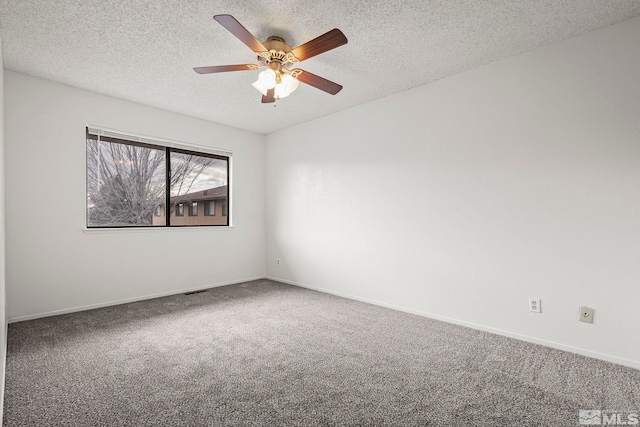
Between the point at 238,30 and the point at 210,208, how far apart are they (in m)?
3.15

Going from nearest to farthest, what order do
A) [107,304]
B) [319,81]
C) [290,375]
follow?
[290,375] → [319,81] → [107,304]

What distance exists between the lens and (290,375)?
204 centimetres

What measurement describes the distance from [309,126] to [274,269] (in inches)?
88.5

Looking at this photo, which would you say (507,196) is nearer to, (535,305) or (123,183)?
(535,305)

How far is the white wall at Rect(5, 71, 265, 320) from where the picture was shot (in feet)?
9.86

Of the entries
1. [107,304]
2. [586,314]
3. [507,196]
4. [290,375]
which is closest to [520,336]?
[586,314]

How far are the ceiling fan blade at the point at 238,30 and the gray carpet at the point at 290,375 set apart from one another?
213 cm

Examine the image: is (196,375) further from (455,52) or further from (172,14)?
(455,52)

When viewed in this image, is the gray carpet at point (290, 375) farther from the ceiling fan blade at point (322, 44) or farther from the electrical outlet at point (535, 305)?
the ceiling fan blade at point (322, 44)

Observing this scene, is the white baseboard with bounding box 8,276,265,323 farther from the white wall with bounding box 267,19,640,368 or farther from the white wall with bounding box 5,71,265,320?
the white wall with bounding box 267,19,640,368

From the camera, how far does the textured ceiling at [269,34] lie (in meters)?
2.09

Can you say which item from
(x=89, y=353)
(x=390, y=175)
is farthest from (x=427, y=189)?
(x=89, y=353)

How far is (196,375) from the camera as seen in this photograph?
204 centimetres

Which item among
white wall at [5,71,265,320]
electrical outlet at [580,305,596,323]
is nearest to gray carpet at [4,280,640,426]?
electrical outlet at [580,305,596,323]
